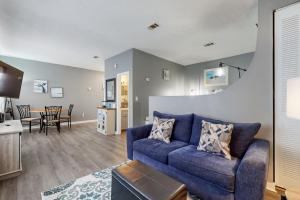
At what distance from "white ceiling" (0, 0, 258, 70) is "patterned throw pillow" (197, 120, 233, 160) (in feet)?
6.34

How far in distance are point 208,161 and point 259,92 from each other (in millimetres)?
1219

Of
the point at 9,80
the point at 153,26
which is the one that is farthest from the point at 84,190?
the point at 153,26

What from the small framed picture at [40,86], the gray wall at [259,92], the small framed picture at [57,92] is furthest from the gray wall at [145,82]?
the small framed picture at [40,86]

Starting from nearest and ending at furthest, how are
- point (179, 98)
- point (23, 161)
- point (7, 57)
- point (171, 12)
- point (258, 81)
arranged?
point (258, 81), point (171, 12), point (23, 161), point (179, 98), point (7, 57)

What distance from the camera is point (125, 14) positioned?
2.60m

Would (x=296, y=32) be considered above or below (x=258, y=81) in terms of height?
above

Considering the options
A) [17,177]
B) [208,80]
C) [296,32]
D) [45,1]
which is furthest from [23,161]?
[208,80]

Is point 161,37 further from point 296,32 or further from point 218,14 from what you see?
point 296,32

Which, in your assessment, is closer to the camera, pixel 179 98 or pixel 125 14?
pixel 125 14

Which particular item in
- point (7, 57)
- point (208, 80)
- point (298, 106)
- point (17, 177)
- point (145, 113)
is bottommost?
point (17, 177)

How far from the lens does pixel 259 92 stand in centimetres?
199

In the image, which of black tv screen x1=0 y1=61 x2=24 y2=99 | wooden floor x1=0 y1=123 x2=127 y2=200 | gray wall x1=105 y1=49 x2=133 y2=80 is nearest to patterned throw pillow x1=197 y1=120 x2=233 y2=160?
wooden floor x1=0 y1=123 x2=127 y2=200

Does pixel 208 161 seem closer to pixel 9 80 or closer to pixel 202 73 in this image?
pixel 9 80

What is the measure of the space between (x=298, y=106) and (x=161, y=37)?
9.94ft
